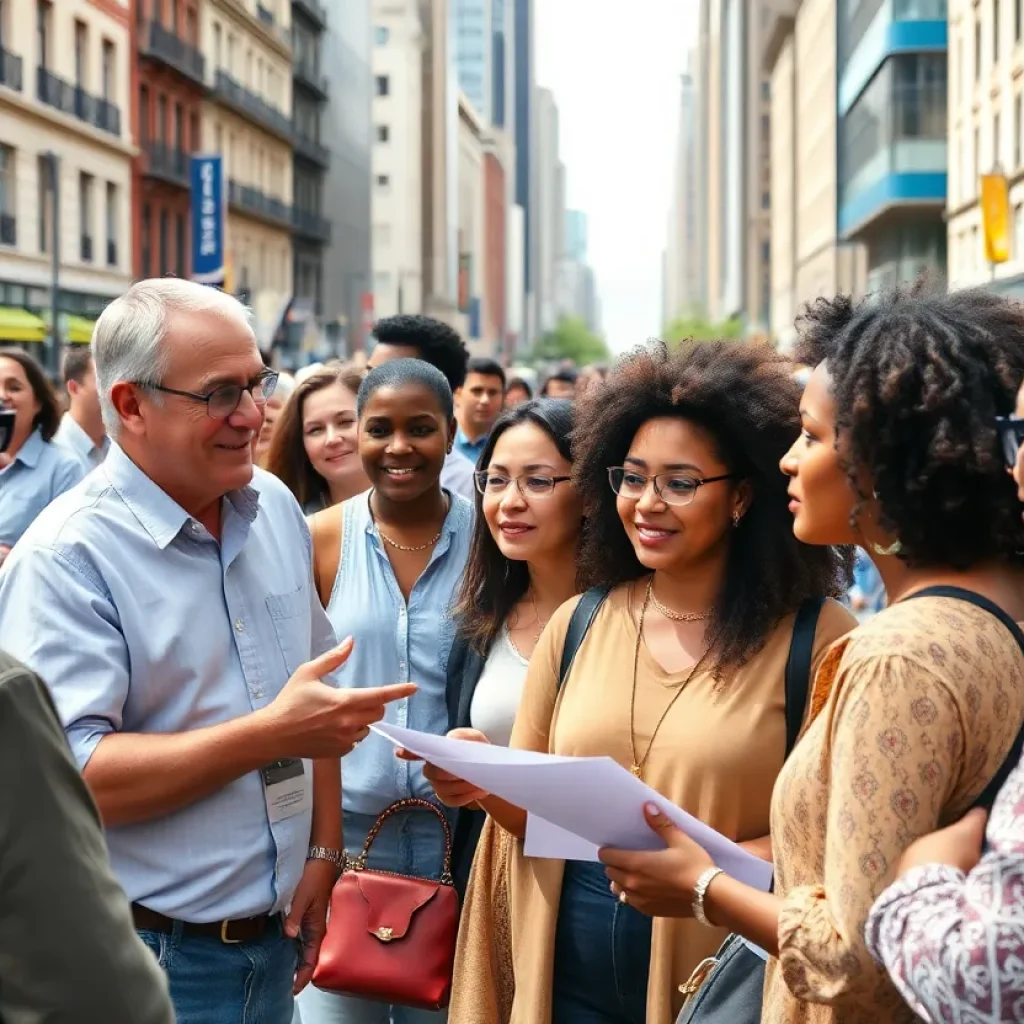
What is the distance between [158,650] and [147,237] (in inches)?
1627

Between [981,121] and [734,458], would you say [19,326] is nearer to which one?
[981,121]

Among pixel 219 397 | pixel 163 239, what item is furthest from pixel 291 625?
pixel 163 239

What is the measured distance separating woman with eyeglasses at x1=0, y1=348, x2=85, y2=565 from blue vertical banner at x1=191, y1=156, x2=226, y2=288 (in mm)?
27930

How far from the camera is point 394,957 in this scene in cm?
411

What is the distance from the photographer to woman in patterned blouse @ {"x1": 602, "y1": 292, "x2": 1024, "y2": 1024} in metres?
2.25

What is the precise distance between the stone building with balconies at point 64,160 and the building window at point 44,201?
0.02 meters

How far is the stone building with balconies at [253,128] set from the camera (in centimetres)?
5022

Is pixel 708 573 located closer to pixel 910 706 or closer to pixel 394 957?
pixel 394 957

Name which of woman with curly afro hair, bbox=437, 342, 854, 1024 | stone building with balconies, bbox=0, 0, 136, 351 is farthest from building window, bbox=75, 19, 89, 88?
woman with curly afro hair, bbox=437, 342, 854, 1024

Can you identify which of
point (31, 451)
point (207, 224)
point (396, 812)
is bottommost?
point (396, 812)

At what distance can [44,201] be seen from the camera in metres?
34.2

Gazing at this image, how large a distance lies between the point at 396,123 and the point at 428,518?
110 metres

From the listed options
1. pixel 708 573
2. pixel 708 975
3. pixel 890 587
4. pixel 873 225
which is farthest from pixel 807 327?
pixel 873 225

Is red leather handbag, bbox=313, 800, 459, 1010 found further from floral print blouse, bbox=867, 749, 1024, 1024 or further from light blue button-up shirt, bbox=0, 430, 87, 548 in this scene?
light blue button-up shirt, bbox=0, 430, 87, 548
